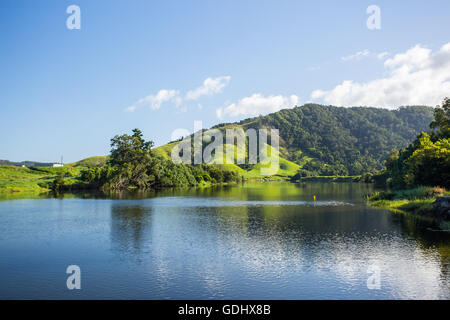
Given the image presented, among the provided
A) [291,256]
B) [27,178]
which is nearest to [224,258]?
[291,256]

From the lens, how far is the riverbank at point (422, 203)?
125 feet

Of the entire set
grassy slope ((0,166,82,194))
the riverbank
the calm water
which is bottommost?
the calm water

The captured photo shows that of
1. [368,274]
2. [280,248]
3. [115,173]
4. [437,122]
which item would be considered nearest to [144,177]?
[115,173]

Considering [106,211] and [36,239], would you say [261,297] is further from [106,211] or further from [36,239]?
[106,211]

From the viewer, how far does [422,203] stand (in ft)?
148

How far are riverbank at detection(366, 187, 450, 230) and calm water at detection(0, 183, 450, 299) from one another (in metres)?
2.30

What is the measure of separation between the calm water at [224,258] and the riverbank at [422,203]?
230 centimetres

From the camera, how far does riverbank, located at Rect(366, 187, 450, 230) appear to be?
125 ft

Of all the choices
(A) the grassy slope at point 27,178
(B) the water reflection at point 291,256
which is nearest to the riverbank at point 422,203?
(B) the water reflection at point 291,256

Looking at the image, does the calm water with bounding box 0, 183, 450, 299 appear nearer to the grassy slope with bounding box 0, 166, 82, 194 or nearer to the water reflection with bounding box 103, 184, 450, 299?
the water reflection with bounding box 103, 184, 450, 299

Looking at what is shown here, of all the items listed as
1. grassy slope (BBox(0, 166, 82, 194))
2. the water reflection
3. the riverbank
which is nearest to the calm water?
the water reflection

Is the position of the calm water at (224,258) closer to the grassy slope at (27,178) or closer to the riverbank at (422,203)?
the riverbank at (422,203)

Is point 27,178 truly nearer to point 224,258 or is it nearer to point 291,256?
point 224,258

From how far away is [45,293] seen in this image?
59.5 ft
